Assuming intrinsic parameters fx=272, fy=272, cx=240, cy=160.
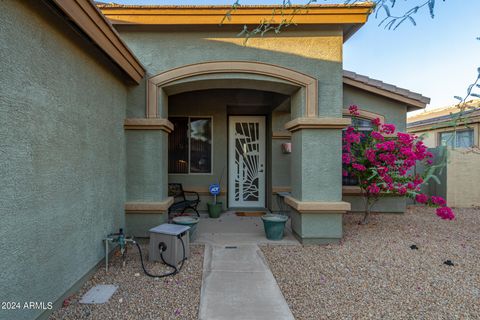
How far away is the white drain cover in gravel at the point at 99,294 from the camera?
2.88 meters

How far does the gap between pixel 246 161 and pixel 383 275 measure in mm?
4600

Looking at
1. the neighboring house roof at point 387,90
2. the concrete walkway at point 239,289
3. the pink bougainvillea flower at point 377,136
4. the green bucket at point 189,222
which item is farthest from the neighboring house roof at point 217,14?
the concrete walkway at point 239,289

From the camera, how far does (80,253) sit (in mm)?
3100

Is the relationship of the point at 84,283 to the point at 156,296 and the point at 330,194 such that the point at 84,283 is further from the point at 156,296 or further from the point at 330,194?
the point at 330,194

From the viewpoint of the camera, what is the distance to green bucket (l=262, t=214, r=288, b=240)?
4793mm

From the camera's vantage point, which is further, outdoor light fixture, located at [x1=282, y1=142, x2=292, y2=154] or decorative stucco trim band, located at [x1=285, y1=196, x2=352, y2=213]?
outdoor light fixture, located at [x1=282, y1=142, x2=292, y2=154]

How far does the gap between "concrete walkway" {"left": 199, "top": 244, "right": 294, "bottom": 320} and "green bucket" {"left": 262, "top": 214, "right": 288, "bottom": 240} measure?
590 mm

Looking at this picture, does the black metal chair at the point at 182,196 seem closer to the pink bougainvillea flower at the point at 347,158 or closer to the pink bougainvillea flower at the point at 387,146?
the pink bougainvillea flower at the point at 347,158

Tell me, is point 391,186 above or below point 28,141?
below

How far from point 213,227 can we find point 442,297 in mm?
3897

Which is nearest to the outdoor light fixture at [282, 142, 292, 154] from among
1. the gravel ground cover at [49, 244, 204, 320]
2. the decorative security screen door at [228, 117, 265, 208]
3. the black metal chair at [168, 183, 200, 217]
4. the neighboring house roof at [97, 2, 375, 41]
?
the decorative security screen door at [228, 117, 265, 208]

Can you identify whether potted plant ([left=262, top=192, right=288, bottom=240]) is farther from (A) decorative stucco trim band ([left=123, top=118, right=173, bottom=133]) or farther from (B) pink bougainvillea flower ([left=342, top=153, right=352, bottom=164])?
(A) decorative stucco trim band ([left=123, top=118, right=173, bottom=133])

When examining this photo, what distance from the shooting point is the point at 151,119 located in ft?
15.1

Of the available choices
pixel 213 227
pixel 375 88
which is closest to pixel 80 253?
pixel 213 227
